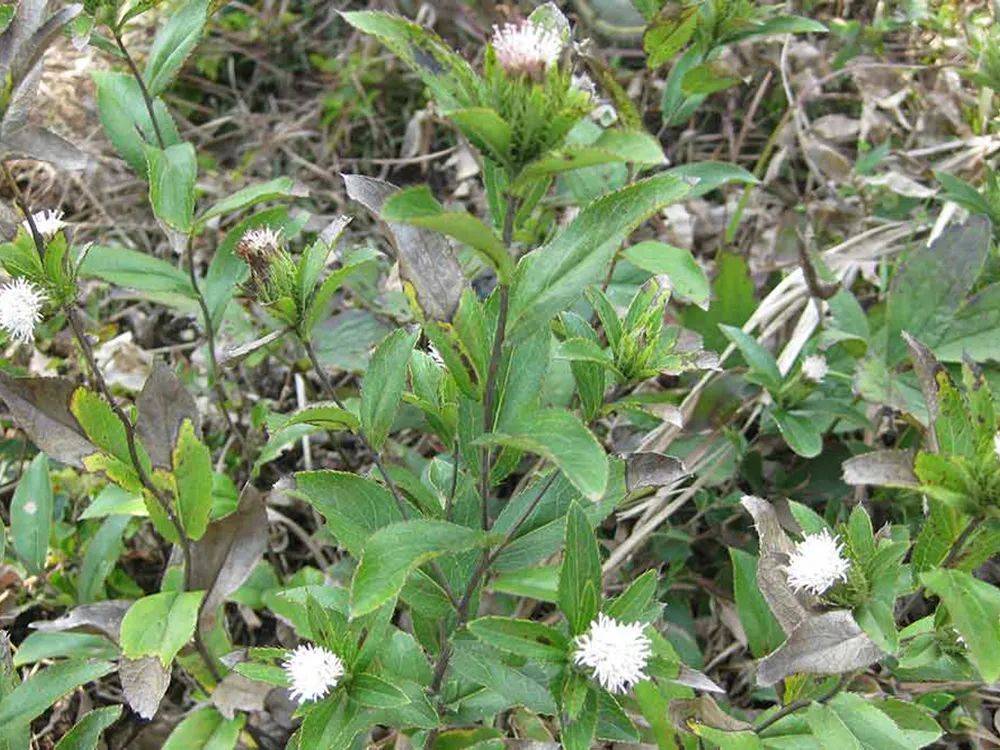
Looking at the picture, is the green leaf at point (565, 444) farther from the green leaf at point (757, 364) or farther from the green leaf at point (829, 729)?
the green leaf at point (757, 364)

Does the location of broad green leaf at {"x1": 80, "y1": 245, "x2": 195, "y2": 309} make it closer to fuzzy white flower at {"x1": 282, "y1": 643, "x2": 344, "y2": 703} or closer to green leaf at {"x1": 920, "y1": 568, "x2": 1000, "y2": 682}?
fuzzy white flower at {"x1": 282, "y1": 643, "x2": 344, "y2": 703}

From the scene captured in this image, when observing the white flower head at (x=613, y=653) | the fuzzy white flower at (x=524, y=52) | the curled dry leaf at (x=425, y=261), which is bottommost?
the white flower head at (x=613, y=653)

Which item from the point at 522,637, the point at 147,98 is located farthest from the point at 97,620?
the point at 147,98

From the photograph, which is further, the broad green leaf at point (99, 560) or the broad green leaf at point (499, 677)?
the broad green leaf at point (99, 560)

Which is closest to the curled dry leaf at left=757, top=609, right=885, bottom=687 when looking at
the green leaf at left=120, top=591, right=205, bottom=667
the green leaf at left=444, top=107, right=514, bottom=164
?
the green leaf at left=444, top=107, right=514, bottom=164

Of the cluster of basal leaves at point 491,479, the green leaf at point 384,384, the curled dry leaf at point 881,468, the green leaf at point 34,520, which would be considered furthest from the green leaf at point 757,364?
the green leaf at point 34,520

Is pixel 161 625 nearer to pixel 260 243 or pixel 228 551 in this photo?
pixel 228 551
